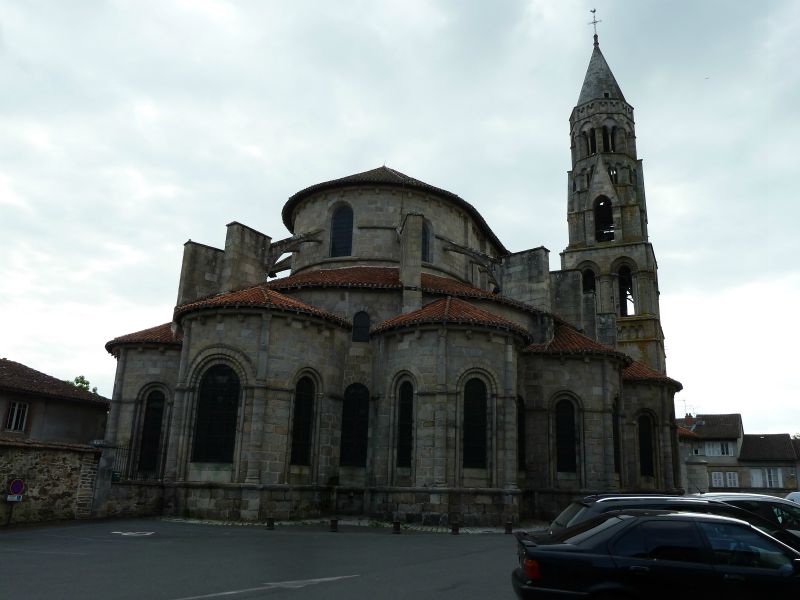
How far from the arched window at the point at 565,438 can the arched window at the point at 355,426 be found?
724 centimetres

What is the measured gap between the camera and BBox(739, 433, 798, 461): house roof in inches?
2023

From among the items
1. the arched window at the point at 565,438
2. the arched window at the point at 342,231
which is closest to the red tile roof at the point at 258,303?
the arched window at the point at 342,231

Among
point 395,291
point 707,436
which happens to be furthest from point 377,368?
point 707,436

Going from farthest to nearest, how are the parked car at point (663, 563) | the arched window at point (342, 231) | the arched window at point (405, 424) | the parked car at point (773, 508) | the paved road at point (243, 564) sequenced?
1. the arched window at point (342, 231)
2. the arched window at point (405, 424)
3. the parked car at point (773, 508)
4. the paved road at point (243, 564)
5. the parked car at point (663, 563)

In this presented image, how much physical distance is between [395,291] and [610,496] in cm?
1547

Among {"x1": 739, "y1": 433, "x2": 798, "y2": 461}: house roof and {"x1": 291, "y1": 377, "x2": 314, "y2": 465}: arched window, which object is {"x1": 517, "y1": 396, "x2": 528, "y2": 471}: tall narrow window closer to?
{"x1": 291, "y1": 377, "x2": 314, "y2": 465}: arched window

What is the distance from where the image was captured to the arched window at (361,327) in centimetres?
2381

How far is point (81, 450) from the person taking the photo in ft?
61.5

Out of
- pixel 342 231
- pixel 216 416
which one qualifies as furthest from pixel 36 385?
pixel 342 231

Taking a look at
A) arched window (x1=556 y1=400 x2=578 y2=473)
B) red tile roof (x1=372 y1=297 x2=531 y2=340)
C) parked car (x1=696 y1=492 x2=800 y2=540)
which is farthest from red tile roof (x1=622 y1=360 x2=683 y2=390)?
parked car (x1=696 y1=492 x2=800 y2=540)

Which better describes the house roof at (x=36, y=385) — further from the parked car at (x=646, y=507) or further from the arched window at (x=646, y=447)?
the parked car at (x=646, y=507)

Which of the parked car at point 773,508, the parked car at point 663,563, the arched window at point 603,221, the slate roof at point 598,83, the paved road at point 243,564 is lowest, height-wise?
the paved road at point 243,564

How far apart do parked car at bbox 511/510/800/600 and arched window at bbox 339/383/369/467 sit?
633 inches

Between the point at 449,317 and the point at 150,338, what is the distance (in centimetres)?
1177
